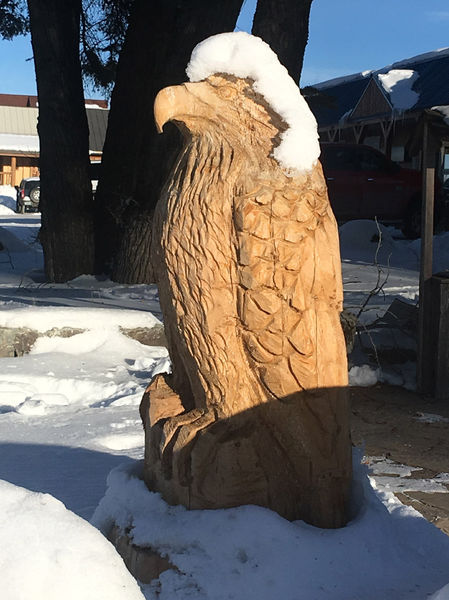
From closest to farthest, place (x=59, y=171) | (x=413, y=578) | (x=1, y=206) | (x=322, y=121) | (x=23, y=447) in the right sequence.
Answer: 1. (x=413, y=578)
2. (x=23, y=447)
3. (x=59, y=171)
4. (x=322, y=121)
5. (x=1, y=206)

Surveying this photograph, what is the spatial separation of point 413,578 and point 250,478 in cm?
52

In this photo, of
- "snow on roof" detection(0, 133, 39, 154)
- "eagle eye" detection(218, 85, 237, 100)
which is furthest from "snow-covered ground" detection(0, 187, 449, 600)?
"snow on roof" detection(0, 133, 39, 154)

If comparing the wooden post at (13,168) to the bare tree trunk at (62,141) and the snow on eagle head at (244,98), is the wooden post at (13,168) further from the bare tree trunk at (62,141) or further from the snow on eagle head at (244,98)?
the snow on eagle head at (244,98)

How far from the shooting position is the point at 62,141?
7.23 metres

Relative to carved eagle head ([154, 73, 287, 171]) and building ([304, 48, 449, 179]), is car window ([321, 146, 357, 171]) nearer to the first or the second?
building ([304, 48, 449, 179])

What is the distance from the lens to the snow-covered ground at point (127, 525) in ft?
4.37

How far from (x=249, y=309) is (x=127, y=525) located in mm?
752

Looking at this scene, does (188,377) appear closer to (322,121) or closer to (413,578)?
(413,578)

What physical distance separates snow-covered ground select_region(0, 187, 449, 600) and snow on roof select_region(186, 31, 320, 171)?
104 centimetres

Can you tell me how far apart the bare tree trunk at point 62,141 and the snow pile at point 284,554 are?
556 centimetres

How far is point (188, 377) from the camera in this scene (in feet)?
7.43

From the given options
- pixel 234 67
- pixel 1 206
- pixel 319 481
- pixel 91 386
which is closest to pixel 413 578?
pixel 319 481

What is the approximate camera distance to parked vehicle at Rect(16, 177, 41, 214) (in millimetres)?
24453

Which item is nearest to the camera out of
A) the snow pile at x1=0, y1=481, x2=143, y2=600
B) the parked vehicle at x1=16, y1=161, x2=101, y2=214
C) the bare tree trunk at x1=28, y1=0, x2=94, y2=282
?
the snow pile at x1=0, y1=481, x2=143, y2=600
